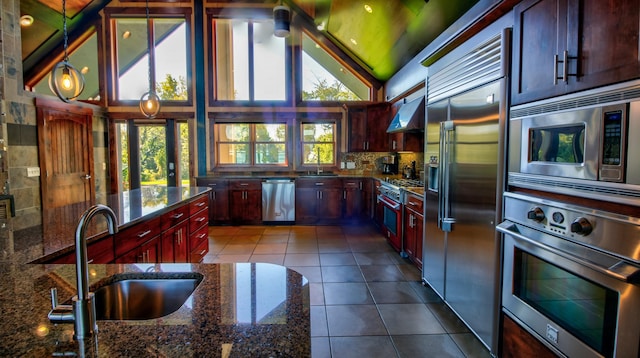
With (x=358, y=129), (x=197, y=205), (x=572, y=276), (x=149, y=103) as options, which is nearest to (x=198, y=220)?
(x=197, y=205)

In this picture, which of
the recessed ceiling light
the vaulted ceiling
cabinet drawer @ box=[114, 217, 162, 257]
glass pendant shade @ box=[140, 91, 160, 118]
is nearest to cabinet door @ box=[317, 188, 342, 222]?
the vaulted ceiling

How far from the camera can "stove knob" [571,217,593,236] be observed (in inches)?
52.4

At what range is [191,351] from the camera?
2.40 ft

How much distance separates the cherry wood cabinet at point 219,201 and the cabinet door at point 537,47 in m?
4.97

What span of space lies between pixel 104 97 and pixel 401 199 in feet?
19.2

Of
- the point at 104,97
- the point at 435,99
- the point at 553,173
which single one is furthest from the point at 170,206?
the point at 104,97

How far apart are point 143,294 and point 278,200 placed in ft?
14.7

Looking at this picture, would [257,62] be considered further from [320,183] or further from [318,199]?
[318,199]

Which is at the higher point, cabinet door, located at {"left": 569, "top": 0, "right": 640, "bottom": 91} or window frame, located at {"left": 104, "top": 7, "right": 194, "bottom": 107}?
window frame, located at {"left": 104, "top": 7, "right": 194, "bottom": 107}

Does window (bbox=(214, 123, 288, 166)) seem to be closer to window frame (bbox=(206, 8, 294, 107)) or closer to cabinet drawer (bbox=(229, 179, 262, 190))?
window frame (bbox=(206, 8, 294, 107))

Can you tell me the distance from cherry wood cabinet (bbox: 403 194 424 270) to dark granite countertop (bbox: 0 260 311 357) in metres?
2.42

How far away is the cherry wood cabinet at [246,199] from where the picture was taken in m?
5.83

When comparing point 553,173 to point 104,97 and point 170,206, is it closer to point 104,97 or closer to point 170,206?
point 170,206

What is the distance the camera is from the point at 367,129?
232 inches
